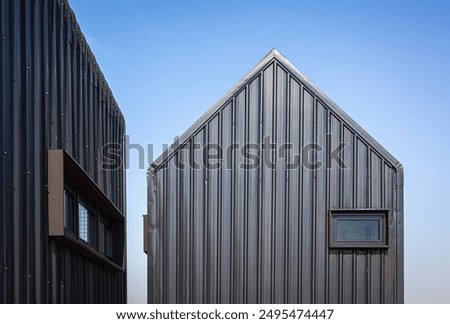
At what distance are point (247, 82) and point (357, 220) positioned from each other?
9.92ft

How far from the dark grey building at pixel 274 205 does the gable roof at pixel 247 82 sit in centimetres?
2

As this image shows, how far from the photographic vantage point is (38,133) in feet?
22.7

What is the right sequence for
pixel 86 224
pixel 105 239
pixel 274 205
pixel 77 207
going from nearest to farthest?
pixel 77 207
pixel 274 205
pixel 86 224
pixel 105 239

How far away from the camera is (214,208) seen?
9000 millimetres

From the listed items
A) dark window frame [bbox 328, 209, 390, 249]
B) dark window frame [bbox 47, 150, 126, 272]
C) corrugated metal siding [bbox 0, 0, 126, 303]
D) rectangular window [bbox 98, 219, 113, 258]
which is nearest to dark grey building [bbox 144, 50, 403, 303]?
dark window frame [bbox 328, 209, 390, 249]

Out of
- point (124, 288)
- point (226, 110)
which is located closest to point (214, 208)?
point (226, 110)

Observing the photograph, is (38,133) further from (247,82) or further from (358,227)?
(358,227)

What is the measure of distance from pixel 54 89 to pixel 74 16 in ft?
7.00

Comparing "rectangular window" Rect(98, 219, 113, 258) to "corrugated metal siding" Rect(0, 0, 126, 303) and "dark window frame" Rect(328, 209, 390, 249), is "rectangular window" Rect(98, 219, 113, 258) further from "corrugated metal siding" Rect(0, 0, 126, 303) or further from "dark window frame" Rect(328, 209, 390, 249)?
"dark window frame" Rect(328, 209, 390, 249)

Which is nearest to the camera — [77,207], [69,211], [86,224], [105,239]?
[69,211]

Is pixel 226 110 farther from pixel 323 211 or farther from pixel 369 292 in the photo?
pixel 369 292

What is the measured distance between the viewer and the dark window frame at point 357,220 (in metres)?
8.82
